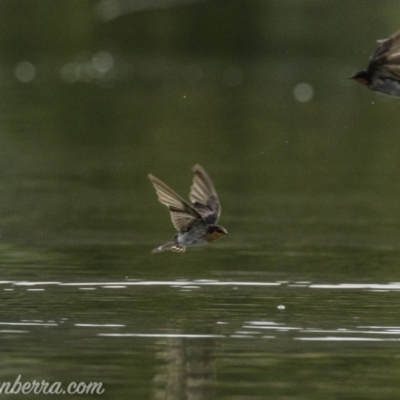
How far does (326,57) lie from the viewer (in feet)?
142

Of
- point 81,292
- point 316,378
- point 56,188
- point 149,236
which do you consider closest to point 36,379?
point 316,378

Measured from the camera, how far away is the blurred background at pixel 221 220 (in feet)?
36.3

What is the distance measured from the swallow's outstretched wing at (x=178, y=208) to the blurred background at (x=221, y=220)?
62 centimetres

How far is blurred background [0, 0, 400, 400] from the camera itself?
36.3 feet

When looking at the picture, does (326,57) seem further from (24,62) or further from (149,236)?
(149,236)

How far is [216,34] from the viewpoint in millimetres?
45906

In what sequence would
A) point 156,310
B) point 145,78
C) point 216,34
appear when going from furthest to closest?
point 216,34
point 145,78
point 156,310

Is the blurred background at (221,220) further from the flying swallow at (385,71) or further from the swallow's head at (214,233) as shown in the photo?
the flying swallow at (385,71)

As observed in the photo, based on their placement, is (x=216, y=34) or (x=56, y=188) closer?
(x=56, y=188)

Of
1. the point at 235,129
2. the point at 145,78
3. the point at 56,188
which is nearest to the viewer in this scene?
the point at 56,188

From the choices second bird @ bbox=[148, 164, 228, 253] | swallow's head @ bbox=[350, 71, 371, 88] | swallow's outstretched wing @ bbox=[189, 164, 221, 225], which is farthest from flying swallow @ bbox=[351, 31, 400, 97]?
swallow's outstretched wing @ bbox=[189, 164, 221, 225]

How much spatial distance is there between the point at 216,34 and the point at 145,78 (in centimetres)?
728

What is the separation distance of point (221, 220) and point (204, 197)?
17.7 ft

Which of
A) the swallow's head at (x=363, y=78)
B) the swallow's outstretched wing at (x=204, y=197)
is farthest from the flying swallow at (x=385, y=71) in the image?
the swallow's outstretched wing at (x=204, y=197)
